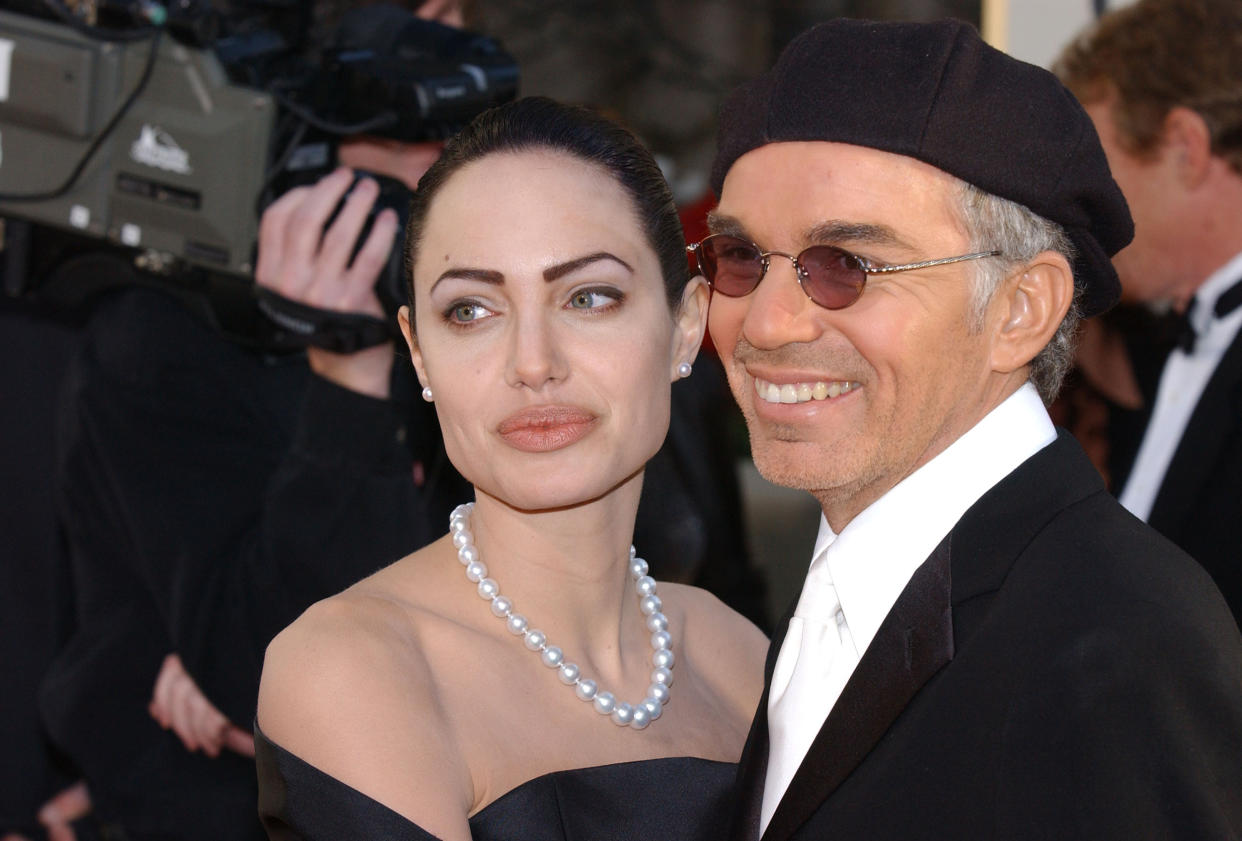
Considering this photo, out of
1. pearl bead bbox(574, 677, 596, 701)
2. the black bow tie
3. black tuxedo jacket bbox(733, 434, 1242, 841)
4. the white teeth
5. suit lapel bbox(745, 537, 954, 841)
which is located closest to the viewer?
black tuxedo jacket bbox(733, 434, 1242, 841)

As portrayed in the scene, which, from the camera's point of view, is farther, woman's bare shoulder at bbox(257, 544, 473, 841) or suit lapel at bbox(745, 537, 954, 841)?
woman's bare shoulder at bbox(257, 544, 473, 841)

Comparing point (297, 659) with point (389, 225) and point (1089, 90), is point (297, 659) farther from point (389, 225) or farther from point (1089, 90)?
point (1089, 90)

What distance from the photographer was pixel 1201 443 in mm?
3258

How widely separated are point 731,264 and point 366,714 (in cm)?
74

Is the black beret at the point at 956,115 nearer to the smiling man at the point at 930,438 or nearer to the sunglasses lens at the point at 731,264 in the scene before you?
the smiling man at the point at 930,438

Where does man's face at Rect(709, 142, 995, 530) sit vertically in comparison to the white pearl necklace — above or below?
above

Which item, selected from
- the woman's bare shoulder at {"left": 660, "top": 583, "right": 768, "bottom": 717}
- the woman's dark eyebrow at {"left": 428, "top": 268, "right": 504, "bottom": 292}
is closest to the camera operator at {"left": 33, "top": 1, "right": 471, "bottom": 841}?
the woman's bare shoulder at {"left": 660, "top": 583, "right": 768, "bottom": 717}

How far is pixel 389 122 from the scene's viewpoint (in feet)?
9.46

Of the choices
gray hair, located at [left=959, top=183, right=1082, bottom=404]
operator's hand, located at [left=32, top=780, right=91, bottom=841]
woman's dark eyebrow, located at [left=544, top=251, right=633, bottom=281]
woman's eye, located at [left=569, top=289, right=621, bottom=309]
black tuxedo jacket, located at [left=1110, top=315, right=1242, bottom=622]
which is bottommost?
operator's hand, located at [left=32, top=780, right=91, bottom=841]

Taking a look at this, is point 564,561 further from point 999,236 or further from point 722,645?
point 999,236

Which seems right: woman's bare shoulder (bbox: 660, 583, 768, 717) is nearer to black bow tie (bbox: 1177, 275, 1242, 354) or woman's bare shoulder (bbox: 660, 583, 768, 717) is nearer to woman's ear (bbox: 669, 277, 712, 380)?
woman's ear (bbox: 669, 277, 712, 380)

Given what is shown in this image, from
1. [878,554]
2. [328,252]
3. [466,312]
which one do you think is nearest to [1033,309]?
[878,554]

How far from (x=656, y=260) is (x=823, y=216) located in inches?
14.2

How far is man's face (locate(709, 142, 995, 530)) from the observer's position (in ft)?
5.70
